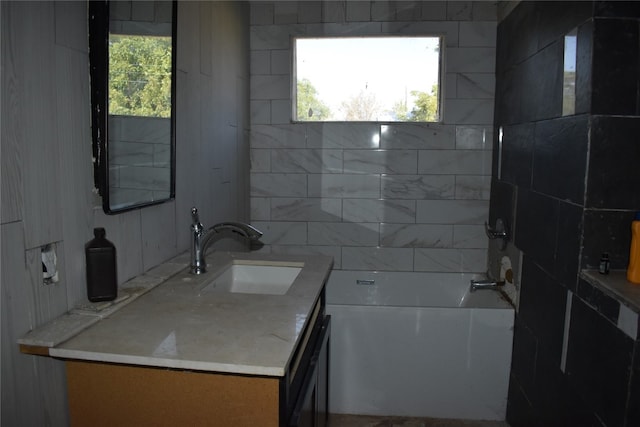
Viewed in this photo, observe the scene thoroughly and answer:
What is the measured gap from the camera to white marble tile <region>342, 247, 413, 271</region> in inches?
137

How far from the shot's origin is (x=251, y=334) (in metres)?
1.28

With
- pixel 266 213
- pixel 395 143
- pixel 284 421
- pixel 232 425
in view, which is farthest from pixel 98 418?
pixel 395 143

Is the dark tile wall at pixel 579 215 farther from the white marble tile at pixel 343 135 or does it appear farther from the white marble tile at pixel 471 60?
the white marble tile at pixel 343 135

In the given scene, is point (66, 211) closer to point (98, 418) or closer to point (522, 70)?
point (98, 418)

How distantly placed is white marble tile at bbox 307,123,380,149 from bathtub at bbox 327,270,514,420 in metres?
1.27

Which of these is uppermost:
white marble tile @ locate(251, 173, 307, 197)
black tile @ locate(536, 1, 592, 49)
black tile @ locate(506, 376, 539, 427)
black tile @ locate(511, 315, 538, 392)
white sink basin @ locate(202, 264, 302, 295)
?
black tile @ locate(536, 1, 592, 49)

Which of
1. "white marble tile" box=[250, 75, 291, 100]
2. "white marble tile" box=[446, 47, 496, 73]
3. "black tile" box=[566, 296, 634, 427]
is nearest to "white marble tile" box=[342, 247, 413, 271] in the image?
"white marble tile" box=[250, 75, 291, 100]

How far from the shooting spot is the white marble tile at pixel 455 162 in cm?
335

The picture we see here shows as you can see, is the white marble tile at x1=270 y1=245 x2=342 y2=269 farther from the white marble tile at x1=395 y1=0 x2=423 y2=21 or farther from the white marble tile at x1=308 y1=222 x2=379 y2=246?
the white marble tile at x1=395 y1=0 x2=423 y2=21

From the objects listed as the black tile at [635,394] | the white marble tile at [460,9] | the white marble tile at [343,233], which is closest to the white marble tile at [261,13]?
the white marble tile at [460,9]

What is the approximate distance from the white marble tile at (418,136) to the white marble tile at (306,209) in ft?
1.88

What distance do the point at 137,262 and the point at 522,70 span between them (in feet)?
7.48

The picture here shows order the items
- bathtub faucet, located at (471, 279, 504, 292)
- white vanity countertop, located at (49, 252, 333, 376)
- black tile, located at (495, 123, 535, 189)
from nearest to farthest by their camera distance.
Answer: white vanity countertop, located at (49, 252, 333, 376) → black tile, located at (495, 123, 535, 189) → bathtub faucet, located at (471, 279, 504, 292)

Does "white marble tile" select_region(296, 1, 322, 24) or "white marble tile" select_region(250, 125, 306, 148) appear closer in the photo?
"white marble tile" select_region(296, 1, 322, 24)
